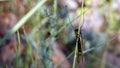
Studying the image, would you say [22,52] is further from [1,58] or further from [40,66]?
A: [40,66]

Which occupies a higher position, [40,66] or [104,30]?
[40,66]

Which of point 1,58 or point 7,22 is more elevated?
point 7,22

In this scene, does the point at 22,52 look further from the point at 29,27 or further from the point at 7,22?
the point at 7,22

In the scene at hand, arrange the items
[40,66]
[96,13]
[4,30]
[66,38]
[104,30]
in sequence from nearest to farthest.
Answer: [40,66], [4,30], [66,38], [104,30], [96,13]

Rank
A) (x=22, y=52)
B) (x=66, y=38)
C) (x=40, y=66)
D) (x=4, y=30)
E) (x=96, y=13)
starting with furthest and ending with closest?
(x=96, y=13), (x=66, y=38), (x=4, y=30), (x=22, y=52), (x=40, y=66)

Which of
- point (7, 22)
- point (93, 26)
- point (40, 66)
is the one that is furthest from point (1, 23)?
point (40, 66)

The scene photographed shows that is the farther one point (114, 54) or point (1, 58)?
point (114, 54)

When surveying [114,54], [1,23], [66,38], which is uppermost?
[1,23]

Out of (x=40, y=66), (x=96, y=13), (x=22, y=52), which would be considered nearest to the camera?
(x=40, y=66)

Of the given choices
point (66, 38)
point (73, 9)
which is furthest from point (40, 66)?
point (73, 9)
